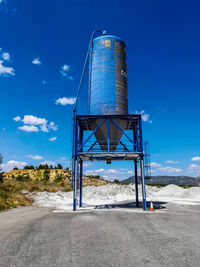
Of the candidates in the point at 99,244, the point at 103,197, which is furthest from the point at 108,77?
the point at 103,197

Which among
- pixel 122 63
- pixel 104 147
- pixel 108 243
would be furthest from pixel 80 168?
pixel 108 243

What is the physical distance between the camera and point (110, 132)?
14609mm

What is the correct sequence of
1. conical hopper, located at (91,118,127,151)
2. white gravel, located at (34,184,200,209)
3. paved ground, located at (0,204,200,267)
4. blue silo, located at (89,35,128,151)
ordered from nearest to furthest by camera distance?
paved ground, located at (0,204,200,267), conical hopper, located at (91,118,127,151), blue silo, located at (89,35,128,151), white gravel, located at (34,184,200,209)

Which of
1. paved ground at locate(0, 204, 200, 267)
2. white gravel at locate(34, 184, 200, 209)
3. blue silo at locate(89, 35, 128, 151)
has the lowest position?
white gravel at locate(34, 184, 200, 209)

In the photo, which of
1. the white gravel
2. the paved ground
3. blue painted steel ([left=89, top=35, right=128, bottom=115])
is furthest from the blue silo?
the paved ground

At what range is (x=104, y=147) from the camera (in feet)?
49.0

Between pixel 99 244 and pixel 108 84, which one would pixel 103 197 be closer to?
pixel 108 84

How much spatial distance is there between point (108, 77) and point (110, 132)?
4.26 metres

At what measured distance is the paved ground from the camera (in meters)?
4.61

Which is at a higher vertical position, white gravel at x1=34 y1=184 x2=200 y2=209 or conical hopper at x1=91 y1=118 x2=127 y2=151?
conical hopper at x1=91 y1=118 x2=127 y2=151

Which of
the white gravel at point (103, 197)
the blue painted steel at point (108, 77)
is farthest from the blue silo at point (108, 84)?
the white gravel at point (103, 197)

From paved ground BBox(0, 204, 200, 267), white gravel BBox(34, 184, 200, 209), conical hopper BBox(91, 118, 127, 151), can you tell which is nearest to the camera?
paved ground BBox(0, 204, 200, 267)

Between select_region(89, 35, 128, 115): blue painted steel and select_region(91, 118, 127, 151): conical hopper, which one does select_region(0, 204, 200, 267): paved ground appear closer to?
select_region(91, 118, 127, 151): conical hopper

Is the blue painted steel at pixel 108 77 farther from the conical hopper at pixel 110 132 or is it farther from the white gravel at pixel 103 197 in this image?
the white gravel at pixel 103 197
